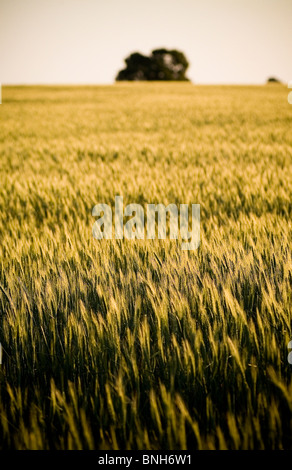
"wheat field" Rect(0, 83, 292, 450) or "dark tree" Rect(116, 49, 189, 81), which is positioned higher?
"dark tree" Rect(116, 49, 189, 81)

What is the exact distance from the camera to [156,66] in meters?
42.8

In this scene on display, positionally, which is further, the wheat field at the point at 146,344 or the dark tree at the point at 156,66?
the dark tree at the point at 156,66

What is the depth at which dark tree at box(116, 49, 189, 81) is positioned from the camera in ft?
141

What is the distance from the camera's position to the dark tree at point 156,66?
4288cm

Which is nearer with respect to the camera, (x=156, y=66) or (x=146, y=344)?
(x=146, y=344)

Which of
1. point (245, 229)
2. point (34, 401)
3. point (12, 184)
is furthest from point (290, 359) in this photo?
point (12, 184)

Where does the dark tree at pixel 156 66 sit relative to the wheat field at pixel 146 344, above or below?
above

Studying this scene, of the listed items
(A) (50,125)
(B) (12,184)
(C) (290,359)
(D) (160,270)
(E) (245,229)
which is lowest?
(C) (290,359)

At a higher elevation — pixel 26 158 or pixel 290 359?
pixel 26 158

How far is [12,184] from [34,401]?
8.02 feet

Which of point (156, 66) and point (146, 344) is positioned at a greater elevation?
point (156, 66)
